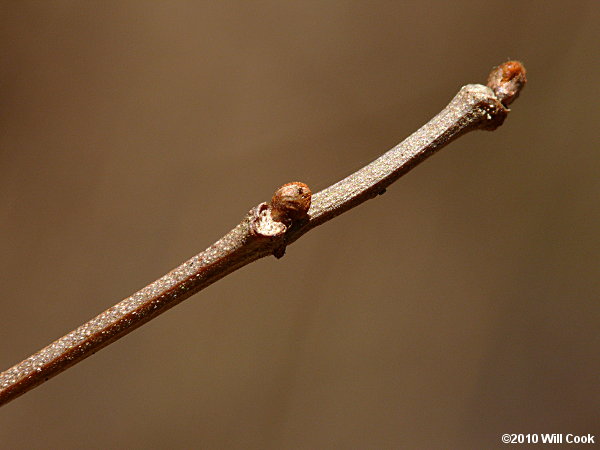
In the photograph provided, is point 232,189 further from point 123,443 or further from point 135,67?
point 123,443

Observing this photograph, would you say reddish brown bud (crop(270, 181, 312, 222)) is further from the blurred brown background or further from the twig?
the blurred brown background

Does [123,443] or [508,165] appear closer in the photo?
[123,443]

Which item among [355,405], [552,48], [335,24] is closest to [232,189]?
[335,24]

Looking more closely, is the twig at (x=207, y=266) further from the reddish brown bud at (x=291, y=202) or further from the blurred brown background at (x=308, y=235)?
the blurred brown background at (x=308, y=235)

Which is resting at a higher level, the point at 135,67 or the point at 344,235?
the point at 135,67

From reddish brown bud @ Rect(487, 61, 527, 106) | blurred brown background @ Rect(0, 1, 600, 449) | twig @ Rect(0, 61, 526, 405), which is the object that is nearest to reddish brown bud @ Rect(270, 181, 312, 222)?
twig @ Rect(0, 61, 526, 405)

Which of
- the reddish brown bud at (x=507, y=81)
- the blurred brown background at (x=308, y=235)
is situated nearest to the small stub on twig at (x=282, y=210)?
the reddish brown bud at (x=507, y=81)

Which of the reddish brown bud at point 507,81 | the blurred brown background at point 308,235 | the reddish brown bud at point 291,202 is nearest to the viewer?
the reddish brown bud at point 291,202

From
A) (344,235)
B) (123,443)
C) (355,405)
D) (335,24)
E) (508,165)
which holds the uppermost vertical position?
(335,24)

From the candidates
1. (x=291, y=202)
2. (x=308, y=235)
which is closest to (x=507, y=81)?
(x=291, y=202)
